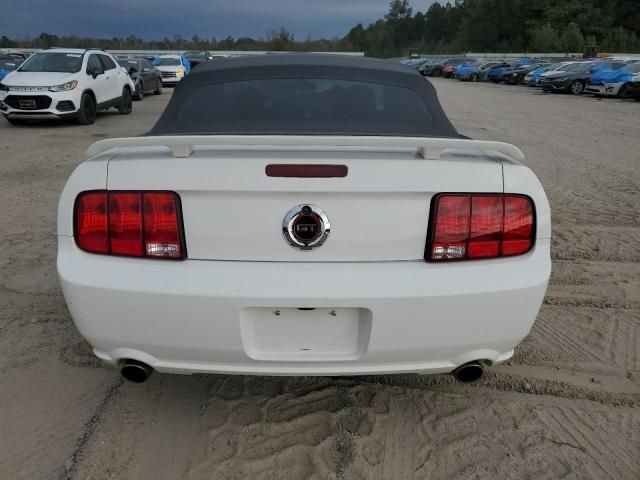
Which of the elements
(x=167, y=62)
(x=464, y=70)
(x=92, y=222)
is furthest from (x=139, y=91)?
(x=464, y=70)

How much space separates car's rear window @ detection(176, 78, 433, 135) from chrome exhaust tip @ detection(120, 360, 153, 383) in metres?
1.26

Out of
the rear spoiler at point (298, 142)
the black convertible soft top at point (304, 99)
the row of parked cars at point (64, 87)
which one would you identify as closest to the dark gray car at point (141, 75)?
the row of parked cars at point (64, 87)

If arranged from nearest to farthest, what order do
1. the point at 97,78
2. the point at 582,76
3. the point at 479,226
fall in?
the point at 479,226, the point at 97,78, the point at 582,76

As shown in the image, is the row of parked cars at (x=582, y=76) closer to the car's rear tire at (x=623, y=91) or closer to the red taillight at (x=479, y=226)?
the car's rear tire at (x=623, y=91)

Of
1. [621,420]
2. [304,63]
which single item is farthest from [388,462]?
[304,63]

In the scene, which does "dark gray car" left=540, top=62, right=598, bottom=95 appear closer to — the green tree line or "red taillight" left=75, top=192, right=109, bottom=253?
"red taillight" left=75, top=192, right=109, bottom=253

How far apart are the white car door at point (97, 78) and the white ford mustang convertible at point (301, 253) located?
12.1 meters

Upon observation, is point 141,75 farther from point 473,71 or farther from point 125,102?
point 473,71

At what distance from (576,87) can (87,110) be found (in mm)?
22979

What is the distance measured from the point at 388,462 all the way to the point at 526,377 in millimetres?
1075

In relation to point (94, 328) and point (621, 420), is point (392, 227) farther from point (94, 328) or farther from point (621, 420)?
point (621, 420)

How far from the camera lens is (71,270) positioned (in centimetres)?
215

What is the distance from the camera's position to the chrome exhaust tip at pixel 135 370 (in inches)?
89.0

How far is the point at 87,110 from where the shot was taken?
12867 mm
